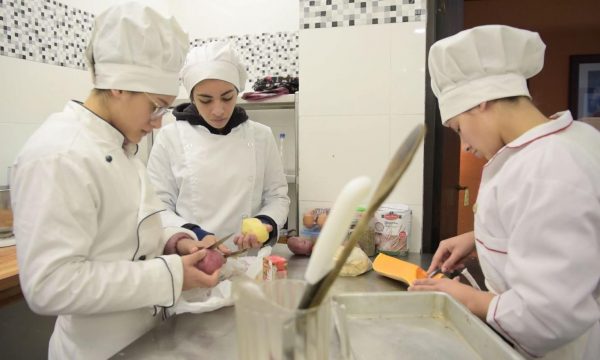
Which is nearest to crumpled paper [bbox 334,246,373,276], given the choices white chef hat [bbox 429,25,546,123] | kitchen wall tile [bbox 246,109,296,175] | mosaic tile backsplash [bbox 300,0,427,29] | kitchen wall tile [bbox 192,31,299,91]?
white chef hat [bbox 429,25,546,123]

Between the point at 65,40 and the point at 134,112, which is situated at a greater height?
the point at 65,40

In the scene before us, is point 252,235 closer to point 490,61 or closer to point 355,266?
point 355,266

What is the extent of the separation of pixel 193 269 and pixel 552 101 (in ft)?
14.0

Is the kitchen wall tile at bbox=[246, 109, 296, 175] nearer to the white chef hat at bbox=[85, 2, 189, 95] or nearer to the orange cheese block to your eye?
the orange cheese block

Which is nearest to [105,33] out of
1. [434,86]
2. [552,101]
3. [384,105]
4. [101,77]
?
[101,77]

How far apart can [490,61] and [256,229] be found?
0.82m

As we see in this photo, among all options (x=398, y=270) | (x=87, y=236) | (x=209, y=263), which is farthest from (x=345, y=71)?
(x=87, y=236)

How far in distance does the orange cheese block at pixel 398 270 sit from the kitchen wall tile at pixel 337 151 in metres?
0.48

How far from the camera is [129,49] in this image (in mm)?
858

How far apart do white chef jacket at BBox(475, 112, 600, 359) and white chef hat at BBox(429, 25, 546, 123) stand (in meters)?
0.12

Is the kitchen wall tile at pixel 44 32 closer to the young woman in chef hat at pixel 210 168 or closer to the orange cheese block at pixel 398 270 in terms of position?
the young woman in chef hat at pixel 210 168

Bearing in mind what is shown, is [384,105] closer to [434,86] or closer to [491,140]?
[434,86]

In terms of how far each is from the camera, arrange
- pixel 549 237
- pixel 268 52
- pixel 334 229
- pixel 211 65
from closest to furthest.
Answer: pixel 334 229, pixel 549 237, pixel 211 65, pixel 268 52

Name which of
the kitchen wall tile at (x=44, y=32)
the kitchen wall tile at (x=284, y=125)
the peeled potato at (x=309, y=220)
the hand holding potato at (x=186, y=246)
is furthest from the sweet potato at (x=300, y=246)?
the kitchen wall tile at (x=44, y=32)
